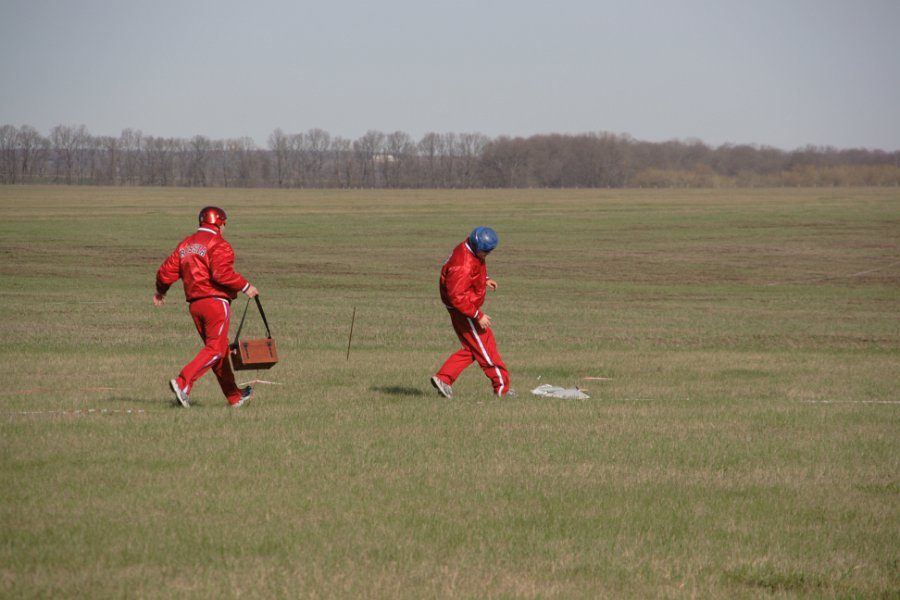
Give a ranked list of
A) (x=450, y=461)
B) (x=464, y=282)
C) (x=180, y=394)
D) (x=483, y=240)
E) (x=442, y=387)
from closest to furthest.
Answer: (x=450, y=461) < (x=180, y=394) < (x=483, y=240) < (x=464, y=282) < (x=442, y=387)

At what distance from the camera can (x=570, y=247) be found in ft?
185

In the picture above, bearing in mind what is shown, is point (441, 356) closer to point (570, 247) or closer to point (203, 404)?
point (203, 404)

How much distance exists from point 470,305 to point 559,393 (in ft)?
5.87

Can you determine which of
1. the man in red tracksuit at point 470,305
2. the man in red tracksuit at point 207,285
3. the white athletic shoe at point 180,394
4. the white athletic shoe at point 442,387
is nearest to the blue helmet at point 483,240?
the man in red tracksuit at point 470,305

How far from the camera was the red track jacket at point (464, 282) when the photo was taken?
12.8m

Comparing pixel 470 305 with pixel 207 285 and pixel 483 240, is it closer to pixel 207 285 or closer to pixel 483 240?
pixel 483 240

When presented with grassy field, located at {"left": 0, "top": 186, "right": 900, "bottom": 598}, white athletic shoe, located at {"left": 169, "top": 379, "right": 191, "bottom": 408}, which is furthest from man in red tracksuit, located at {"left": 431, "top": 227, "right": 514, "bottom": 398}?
white athletic shoe, located at {"left": 169, "top": 379, "right": 191, "bottom": 408}

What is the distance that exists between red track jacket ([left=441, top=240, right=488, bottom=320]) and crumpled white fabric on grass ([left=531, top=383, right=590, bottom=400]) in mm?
1492

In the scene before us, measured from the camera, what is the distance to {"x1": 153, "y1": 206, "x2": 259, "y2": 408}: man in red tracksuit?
11.6 meters

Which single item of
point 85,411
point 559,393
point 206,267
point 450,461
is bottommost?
point 559,393

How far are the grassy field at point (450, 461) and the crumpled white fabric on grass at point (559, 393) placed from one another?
56 centimetres

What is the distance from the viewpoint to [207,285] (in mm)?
11594

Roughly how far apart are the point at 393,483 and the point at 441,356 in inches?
416

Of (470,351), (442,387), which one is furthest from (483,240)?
(442,387)
